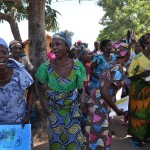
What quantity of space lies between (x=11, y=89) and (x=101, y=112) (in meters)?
1.02

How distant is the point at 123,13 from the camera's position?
3553 centimetres

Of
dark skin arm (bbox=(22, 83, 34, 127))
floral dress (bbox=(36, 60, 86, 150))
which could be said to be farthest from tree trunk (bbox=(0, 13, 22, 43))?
dark skin arm (bbox=(22, 83, 34, 127))

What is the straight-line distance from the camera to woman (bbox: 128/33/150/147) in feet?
14.9

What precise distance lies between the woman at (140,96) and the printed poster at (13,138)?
2.23 meters

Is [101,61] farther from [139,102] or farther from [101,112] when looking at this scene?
[101,112]

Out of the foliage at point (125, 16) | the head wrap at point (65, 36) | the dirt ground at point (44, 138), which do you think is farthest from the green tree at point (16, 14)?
the foliage at point (125, 16)

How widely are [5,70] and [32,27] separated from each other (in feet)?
8.29

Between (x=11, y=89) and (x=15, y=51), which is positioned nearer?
(x=11, y=89)

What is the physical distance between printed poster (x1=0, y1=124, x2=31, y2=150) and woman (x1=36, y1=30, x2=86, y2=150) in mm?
484

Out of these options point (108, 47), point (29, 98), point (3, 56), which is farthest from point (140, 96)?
point (3, 56)

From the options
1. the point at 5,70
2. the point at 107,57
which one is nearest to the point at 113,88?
the point at 5,70

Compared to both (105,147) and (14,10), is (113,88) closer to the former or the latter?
(105,147)

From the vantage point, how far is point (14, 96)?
115 inches

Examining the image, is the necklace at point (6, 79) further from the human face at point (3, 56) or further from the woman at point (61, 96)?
the woman at point (61, 96)
